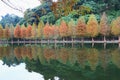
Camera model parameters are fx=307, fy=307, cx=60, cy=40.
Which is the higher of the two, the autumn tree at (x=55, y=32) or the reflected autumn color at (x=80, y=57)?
the autumn tree at (x=55, y=32)

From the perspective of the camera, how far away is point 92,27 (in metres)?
56.6

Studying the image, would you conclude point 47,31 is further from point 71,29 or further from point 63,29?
point 71,29

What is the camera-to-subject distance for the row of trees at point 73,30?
5472cm

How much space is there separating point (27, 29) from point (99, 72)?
179ft

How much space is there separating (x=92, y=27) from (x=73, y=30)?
4.41 m

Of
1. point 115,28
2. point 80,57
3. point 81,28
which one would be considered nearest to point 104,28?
point 115,28

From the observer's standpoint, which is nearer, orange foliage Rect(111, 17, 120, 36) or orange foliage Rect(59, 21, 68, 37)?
orange foliage Rect(111, 17, 120, 36)

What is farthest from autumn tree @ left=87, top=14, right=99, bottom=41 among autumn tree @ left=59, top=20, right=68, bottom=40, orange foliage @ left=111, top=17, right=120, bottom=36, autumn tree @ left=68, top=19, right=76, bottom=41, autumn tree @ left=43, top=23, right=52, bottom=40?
autumn tree @ left=43, top=23, right=52, bottom=40

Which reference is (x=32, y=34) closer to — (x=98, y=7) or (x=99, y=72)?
(x=98, y=7)

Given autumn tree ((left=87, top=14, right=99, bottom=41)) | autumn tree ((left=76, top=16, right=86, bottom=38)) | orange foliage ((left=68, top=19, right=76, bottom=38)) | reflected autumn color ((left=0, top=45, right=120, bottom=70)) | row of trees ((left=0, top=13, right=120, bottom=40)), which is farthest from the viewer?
orange foliage ((left=68, top=19, right=76, bottom=38))

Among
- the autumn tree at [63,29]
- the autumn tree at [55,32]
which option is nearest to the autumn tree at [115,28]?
the autumn tree at [63,29]

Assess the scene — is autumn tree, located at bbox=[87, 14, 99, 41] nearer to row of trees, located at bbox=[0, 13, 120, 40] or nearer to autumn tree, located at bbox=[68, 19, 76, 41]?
row of trees, located at bbox=[0, 13, 120, 40]

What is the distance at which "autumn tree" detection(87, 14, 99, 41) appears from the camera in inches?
2205

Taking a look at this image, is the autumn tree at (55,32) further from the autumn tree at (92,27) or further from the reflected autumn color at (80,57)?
the reflected autumn color at (80,57)
